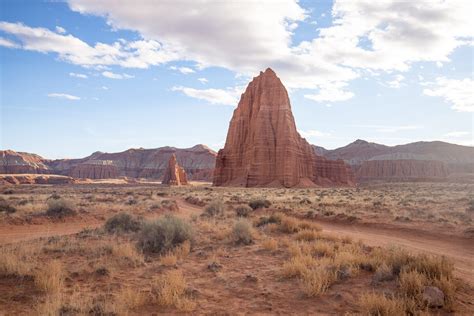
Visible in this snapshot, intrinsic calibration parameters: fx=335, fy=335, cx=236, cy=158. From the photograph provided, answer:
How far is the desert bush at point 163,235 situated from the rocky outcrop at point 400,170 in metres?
129

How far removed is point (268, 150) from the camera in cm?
8075

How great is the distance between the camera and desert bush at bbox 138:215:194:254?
11.2 meters

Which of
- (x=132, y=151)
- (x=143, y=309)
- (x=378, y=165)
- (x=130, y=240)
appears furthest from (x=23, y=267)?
(x=132, y=151)

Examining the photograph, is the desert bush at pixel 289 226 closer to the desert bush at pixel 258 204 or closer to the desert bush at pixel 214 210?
the desert bush at pixel 214 210

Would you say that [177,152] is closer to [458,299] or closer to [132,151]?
[132,151]

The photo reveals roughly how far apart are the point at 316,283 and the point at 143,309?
353 centimetres

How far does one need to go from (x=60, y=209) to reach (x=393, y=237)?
18236 mm

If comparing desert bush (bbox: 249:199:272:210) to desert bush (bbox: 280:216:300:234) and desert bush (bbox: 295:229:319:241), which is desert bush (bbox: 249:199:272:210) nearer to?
desert bush (bbox: 280:216:300:234)

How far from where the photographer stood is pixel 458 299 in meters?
6.30

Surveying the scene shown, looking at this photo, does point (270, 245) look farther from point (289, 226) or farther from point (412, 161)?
point (412, 161)

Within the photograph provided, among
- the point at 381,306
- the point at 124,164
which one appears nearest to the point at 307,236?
the point at 381,306

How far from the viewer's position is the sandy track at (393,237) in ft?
35.9

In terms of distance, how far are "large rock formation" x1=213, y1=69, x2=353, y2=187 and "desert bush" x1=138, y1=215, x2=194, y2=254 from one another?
63621 mm

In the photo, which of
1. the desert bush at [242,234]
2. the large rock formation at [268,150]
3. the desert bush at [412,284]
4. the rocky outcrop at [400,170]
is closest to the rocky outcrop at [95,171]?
the large rock formation at [268,150]
